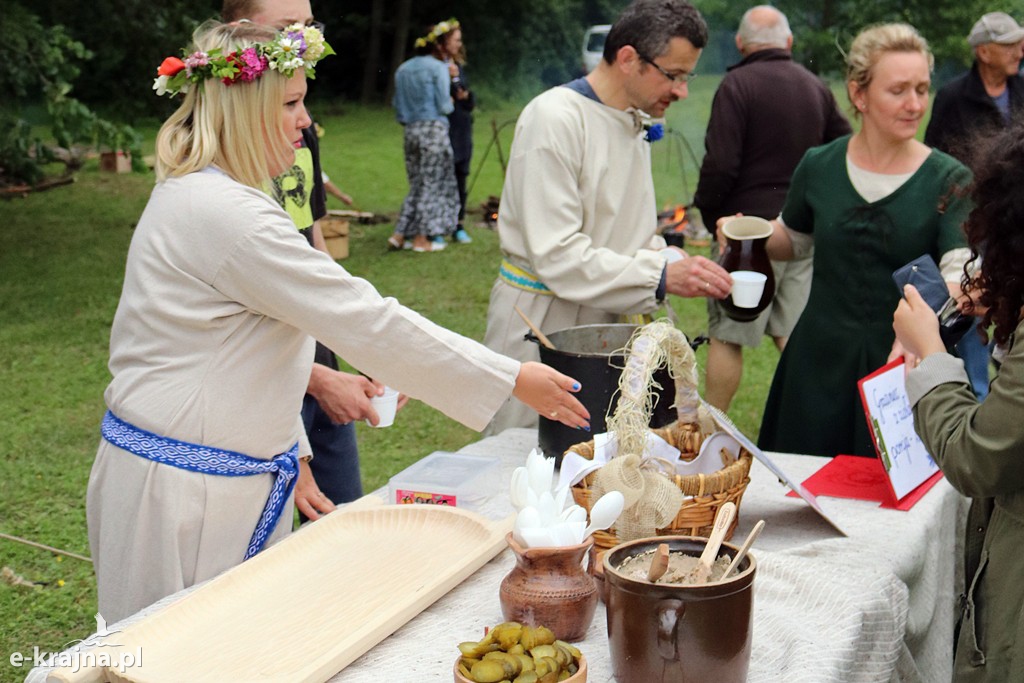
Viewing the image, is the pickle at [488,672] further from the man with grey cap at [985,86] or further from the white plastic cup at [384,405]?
the man with grey cap at [985,86]

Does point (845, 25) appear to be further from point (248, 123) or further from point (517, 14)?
point (248, 123)

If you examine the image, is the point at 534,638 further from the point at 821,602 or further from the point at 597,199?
the point at 597,199

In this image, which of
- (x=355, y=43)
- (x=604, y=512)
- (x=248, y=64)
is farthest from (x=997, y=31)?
(x=355, y=43)

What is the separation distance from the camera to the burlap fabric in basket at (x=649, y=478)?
198 centimetres

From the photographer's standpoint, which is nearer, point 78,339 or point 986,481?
point 986,481

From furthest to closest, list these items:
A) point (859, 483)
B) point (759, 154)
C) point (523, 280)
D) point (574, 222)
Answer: point (759, 154)
point (523, 280)
point (574, 222)
point (859, 483)

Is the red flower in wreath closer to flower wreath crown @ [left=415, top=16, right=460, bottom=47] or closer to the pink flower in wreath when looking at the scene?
the pink flower in wreath

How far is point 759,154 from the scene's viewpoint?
5.45 metres

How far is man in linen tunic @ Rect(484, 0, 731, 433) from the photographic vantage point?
3.02 m

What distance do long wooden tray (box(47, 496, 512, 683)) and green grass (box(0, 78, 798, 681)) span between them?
184 cm

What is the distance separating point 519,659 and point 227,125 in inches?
45.5

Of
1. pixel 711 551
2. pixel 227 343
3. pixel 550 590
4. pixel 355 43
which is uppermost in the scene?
pixel 227 343

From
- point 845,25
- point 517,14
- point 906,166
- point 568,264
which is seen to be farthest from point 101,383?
point 517,14

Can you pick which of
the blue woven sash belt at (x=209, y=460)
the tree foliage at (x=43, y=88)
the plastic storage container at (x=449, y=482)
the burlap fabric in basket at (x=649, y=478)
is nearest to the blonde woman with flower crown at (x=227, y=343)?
the blue woven sash belt at (x=209, y=460)
